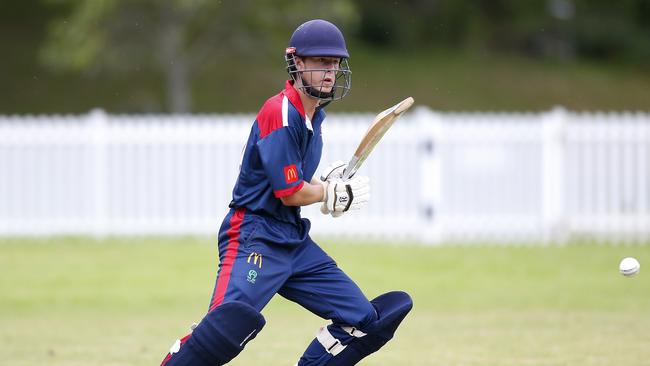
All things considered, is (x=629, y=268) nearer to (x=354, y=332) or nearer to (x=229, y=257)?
(x=354, y=332)

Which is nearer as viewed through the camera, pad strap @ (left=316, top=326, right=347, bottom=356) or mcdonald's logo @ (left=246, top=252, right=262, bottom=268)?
mcdonald's logo @ (left=246, top=252, right=262, bottom=268)

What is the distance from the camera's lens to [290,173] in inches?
200

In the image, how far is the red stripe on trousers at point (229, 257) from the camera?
511cm

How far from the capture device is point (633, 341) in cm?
775

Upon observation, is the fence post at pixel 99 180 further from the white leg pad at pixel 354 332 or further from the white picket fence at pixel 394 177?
the white leg pad at pixel 354 332

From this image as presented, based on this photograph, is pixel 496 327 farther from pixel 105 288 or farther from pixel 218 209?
pixel 218 209

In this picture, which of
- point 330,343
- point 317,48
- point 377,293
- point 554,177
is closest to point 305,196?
point 317,48

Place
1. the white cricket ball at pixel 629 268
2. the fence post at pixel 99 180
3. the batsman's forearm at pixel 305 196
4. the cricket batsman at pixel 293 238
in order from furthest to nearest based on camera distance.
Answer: the fence post at pixel 99 180, the white cricket ball at pixel 629 268, the batsman's forearm at pixel 305 196, the cricket batsman at pixel 293 238

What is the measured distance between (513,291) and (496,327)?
84.1 inches

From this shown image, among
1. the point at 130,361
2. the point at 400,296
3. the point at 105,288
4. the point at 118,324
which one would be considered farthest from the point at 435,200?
the point at 400,296

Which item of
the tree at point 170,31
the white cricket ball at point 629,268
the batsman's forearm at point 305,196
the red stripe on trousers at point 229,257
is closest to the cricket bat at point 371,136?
the batsman's forearm at point 305,196

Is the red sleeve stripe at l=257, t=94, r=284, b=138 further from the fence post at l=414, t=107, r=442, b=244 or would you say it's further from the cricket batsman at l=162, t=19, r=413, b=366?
the fence post at l=414, t=107, r=442, b=244

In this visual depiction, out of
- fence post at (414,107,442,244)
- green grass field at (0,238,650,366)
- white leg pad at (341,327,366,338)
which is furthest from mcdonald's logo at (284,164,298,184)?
fence post at (414,107,442,244)

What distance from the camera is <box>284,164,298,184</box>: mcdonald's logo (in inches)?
200
